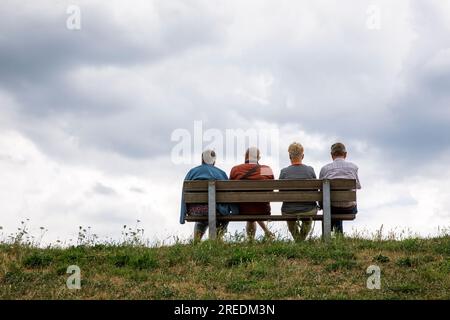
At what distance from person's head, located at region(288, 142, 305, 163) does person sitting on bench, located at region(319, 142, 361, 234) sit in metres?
0.50

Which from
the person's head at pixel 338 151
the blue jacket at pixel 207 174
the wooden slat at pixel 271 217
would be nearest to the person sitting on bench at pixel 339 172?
the person's head at pixel 338 151

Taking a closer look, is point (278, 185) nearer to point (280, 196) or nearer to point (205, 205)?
point (280, 196)

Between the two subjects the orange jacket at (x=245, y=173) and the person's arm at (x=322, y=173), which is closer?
the orange jacket at (x=245, y=173)

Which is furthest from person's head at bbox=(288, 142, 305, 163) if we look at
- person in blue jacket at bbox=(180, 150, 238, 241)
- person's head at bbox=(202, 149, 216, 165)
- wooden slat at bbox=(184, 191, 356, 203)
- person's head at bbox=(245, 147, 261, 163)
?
person's head at bbox=(202, 149, 216, 165)

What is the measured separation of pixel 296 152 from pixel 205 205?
1.86 metres

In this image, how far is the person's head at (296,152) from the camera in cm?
1377

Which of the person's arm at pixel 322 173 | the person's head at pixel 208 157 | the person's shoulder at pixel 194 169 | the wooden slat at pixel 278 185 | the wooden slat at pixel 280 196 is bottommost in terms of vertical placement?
the wooden slat at pixel 280 196

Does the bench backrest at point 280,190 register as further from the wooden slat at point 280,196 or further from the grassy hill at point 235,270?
the grassy hill at point 235,270

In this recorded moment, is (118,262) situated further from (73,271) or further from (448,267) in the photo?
(448,267)

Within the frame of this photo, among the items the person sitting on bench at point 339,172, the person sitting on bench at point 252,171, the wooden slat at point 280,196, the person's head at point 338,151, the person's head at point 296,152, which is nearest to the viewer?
the wooden slat at point 280,196

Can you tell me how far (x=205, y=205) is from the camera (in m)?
13.5

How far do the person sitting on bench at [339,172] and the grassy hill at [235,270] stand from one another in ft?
2.47
